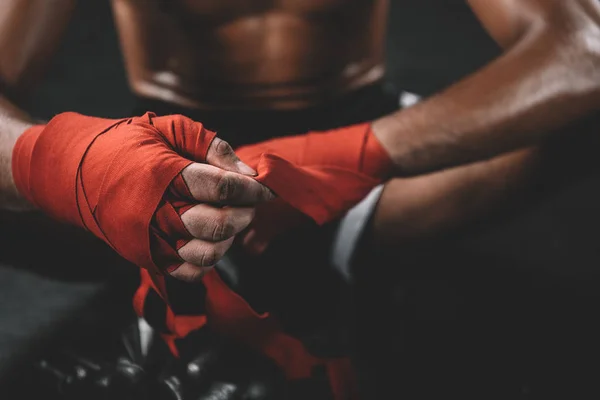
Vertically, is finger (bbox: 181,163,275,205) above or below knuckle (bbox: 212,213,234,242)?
above

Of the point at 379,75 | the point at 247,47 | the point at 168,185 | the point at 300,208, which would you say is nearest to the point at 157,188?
the point at 168,185

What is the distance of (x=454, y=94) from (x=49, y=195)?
351mm

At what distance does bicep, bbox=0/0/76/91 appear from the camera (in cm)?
58

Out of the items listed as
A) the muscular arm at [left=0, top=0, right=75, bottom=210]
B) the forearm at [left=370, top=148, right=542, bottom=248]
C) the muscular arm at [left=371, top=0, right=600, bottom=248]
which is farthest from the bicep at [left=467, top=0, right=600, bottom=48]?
the muscular arm at [left=0, top=0, right=75, bottom=210]

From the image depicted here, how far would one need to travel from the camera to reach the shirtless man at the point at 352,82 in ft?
1.75

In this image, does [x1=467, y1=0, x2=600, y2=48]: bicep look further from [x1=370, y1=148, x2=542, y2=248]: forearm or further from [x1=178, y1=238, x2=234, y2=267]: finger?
[x1=178, y1=238, x2=234, y2=267]: finger

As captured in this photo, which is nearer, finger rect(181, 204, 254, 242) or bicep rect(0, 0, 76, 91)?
finger rect(181, 204, 254, 242)

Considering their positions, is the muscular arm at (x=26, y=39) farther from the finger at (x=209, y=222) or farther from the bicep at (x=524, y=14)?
the bicep at (x=524, y=14)

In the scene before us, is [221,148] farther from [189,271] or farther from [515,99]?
[515,99]

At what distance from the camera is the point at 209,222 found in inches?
14.4

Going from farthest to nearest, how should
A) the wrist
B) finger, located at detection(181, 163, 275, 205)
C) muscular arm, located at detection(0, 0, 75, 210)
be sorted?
muscular arm, located at detection(0, 0, 75, 210) → the wrist → finger, located at detection(181, 163, 275, 205)

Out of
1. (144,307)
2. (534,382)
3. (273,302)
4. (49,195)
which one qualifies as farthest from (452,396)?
(49,195)

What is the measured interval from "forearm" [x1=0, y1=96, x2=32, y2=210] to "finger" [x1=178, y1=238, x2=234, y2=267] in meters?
0.18

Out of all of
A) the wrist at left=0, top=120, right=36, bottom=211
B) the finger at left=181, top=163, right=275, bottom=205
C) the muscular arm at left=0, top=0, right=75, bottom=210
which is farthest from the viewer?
the muscular arm at left=0, top=0, right=75, bottom=210
